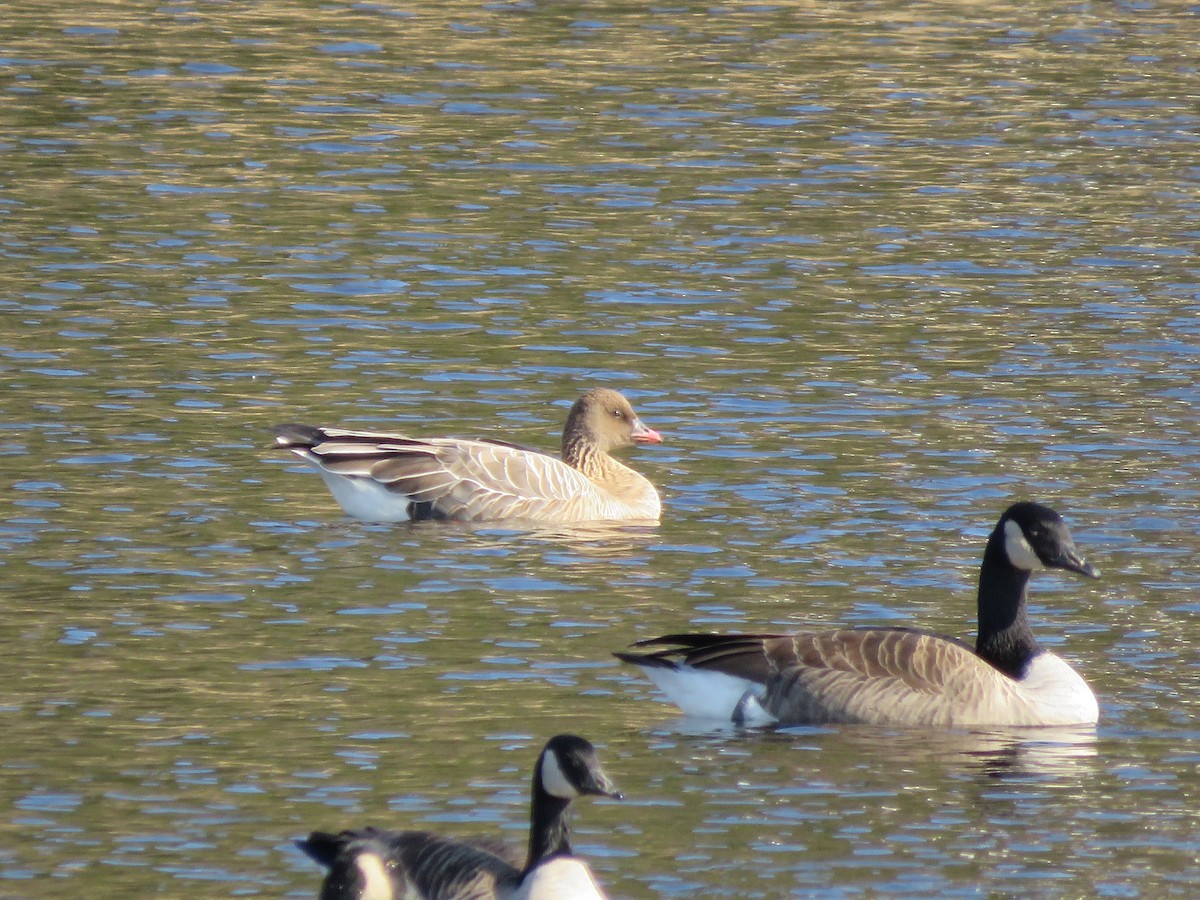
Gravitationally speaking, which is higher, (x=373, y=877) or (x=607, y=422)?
(x=373, y=877)

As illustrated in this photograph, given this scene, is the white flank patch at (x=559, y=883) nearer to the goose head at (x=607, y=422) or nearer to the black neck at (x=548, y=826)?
the black neck at (x=548, y=826)

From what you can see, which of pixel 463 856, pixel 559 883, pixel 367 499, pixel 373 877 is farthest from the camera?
pixel 367 499

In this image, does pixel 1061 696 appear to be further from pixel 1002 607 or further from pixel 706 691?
pixel 706 691

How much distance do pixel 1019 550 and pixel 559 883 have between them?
4.78m

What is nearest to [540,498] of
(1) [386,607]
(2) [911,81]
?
(1) [386,607]

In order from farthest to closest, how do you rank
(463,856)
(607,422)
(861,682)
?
(607,422), (861,682), (463,856)

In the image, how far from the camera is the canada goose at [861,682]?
12.6m

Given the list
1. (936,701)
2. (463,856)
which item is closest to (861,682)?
(936,701)

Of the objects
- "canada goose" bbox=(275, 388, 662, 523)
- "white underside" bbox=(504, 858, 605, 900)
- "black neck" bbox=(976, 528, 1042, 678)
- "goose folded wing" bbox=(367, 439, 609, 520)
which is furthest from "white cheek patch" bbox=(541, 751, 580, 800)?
"goose folded wing" bbox=(367, 439, 609, 520)

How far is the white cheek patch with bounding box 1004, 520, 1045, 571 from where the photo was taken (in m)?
13.1

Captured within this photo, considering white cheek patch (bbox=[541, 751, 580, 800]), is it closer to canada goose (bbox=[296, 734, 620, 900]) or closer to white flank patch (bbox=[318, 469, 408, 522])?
canada goose (bbox=[296, 734, 620, 900])

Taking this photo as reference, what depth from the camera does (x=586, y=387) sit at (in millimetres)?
19078

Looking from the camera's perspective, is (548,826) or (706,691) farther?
(706,691)

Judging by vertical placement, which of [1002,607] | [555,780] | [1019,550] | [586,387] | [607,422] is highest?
[555,780]
